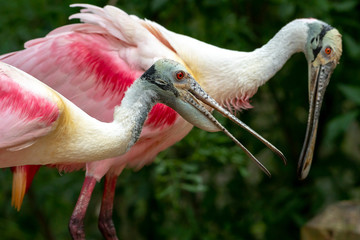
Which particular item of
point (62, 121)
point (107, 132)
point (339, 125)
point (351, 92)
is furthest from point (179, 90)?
point (351, 92)

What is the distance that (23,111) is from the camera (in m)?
2.96

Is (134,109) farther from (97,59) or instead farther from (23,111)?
(97,59)

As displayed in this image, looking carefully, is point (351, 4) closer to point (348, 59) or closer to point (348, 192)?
point (348, 59)

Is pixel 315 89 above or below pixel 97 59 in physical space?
below

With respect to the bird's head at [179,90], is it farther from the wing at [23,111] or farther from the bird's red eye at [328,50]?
the bird's red eye at [328,50]

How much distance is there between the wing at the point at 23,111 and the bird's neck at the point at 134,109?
256 mm

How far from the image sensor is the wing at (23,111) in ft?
9.56

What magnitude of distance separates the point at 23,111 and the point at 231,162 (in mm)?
2296

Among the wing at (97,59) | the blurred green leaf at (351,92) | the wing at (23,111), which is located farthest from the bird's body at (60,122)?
the blurred green leaf at (351,92)

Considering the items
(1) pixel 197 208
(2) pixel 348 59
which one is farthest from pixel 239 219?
(2) pixel 348 59

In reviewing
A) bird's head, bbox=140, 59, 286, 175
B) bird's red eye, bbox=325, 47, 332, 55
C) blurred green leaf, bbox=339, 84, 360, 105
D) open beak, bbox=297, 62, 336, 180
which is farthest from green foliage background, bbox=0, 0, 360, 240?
bird's head, bbox=140, 59, 286, 175

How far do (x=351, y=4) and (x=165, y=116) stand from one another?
199 cm

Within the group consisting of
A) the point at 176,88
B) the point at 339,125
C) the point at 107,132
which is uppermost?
the point at 176,88

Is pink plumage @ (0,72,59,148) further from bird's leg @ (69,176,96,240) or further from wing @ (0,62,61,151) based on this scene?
bird's leg @ (69,176,96,240)
